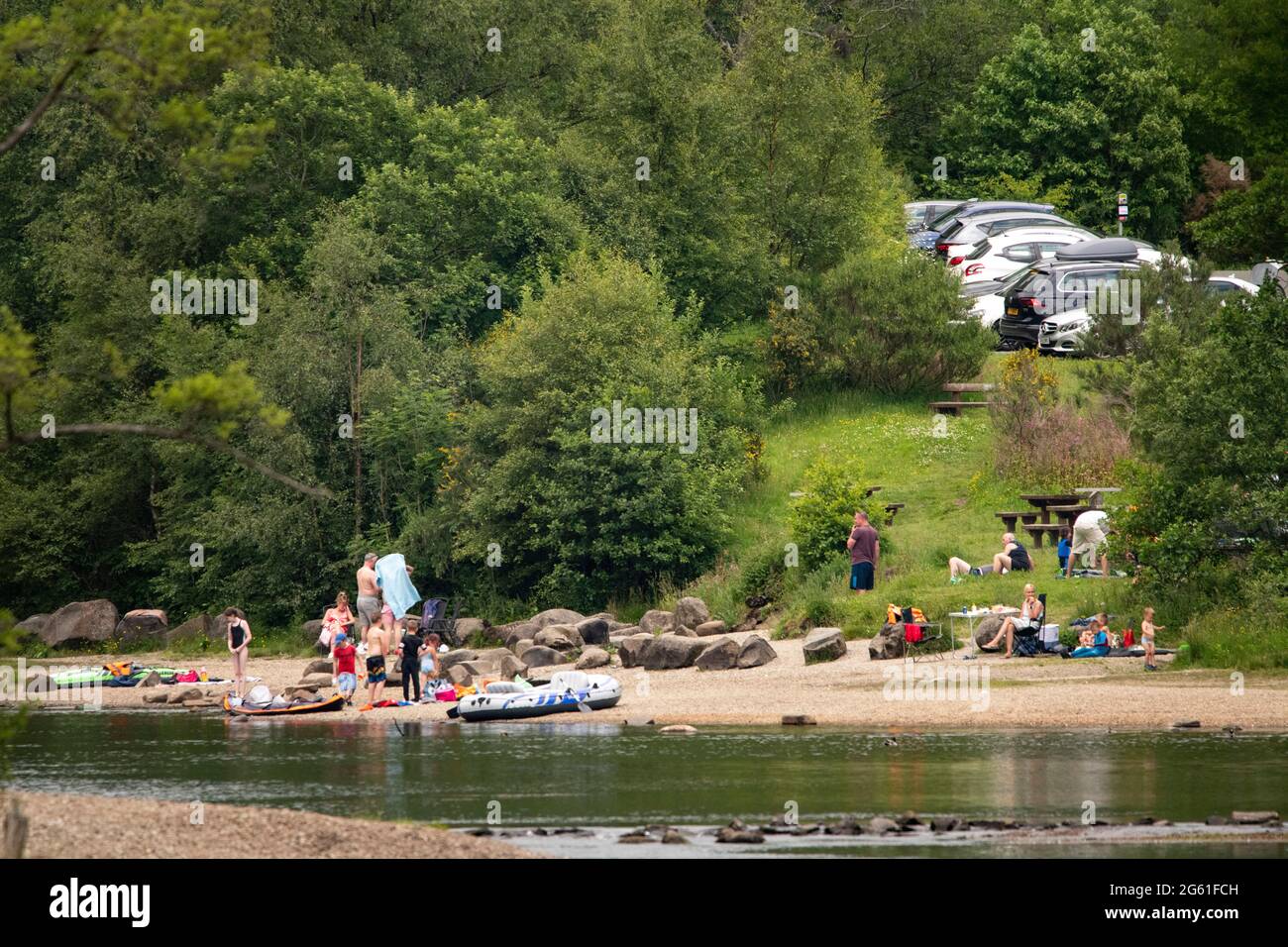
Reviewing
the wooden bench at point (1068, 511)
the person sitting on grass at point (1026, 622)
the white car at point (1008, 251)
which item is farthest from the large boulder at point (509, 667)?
the white car at point (1008, 251)

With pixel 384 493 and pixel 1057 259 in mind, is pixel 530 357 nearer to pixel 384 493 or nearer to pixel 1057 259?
pixel 384 493

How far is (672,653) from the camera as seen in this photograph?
34562 millimetres

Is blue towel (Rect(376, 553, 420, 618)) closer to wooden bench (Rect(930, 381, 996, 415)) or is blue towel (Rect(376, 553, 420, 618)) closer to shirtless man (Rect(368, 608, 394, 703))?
shirtless man (Rect(368, 608, 394, 703))

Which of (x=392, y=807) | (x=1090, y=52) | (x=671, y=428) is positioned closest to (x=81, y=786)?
(x=392, y=807)

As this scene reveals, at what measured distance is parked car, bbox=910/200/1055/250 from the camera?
5759 centimetres

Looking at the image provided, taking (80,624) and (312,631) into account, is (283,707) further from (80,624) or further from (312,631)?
(80,624)

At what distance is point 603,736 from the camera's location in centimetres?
2823

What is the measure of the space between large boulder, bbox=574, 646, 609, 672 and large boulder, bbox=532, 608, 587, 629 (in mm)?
3581

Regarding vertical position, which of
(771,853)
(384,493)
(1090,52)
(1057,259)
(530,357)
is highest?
(1090,52)

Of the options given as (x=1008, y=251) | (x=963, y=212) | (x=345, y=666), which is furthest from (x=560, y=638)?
(x=963, y=212)

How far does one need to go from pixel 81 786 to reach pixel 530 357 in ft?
66.7

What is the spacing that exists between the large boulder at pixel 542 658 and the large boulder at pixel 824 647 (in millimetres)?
5536

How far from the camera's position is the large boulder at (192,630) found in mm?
45312

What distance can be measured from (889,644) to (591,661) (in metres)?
6.01
